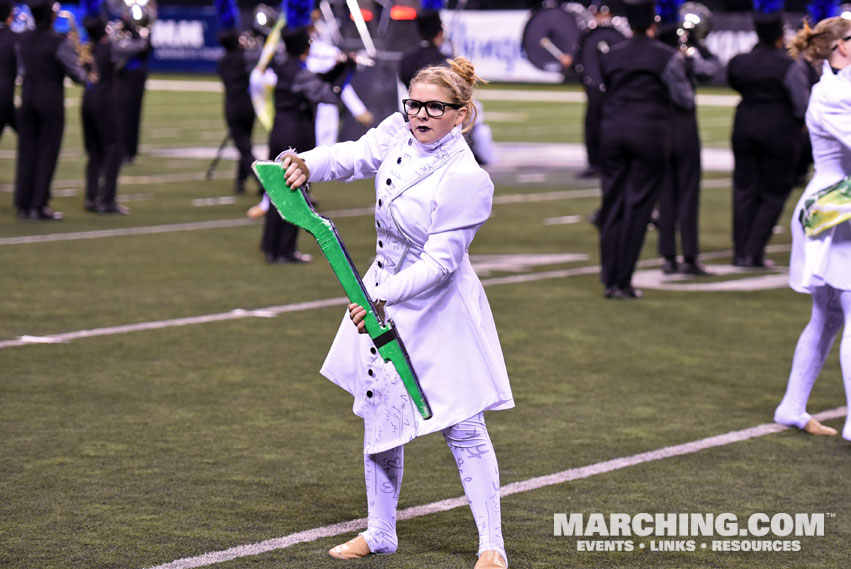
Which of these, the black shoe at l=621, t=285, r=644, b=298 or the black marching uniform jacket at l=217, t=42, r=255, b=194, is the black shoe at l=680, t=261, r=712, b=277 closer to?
the black shoe at l=621, t=285, r=644, b=298

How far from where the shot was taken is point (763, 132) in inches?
447

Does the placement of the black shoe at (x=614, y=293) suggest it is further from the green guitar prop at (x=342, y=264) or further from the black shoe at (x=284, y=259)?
the green guitar prop at (x=342, y=264)

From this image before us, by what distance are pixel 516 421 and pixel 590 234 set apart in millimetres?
7010

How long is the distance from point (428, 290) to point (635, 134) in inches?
235

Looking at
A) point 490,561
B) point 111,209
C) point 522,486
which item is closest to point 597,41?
point 111,209

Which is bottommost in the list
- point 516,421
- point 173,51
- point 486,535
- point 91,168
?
point 173,51

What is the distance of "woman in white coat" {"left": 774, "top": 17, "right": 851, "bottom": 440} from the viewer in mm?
6105

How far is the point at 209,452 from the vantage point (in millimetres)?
6145

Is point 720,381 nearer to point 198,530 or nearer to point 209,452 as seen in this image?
point 209,452

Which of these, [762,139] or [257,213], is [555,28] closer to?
[257,213]

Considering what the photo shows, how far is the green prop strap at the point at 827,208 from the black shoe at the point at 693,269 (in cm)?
515

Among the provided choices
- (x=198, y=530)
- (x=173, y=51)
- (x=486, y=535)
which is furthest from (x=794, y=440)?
(x=173, y=51)

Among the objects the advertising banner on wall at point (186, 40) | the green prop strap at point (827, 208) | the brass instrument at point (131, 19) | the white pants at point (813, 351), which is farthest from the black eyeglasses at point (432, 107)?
the advertising banner on wall at point (186, 40)

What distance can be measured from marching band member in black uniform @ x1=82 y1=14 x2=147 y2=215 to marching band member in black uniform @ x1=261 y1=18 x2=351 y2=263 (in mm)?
3409
